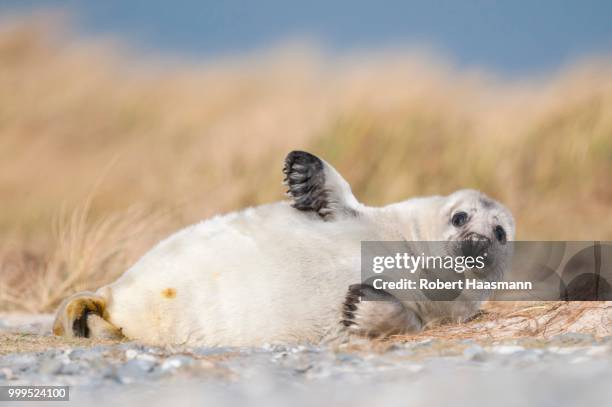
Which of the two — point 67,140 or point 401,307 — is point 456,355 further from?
point 67,140

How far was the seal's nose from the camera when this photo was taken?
184 inches

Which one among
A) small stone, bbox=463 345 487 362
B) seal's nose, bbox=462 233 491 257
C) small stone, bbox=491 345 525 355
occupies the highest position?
seal's nose, bbox=462 233 491 257

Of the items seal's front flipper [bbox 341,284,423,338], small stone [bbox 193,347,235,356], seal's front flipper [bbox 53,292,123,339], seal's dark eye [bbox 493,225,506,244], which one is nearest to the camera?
small stone [bbox 193,347,235,356]

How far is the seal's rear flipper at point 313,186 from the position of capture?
474 cm

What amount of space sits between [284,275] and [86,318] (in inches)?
40.2

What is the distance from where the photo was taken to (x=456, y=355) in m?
3.44

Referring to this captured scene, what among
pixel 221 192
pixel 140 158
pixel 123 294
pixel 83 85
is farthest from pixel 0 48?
pixel 123 294

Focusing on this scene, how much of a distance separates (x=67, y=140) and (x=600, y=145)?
696cm

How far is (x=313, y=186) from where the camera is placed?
15.6ft

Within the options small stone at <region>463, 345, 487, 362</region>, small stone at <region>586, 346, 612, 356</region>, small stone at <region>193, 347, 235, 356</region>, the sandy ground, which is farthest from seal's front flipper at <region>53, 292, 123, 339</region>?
small stone at <region>586, 346, 612, 356</region>

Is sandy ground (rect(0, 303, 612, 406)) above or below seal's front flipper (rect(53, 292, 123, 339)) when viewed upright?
below

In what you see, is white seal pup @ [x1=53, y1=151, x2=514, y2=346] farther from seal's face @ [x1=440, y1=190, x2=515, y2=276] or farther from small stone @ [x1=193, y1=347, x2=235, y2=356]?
small stone @ [x1=193, y1=347, x2=235, y2=356]

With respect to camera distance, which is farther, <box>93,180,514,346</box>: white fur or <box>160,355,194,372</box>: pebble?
<box>93,180,514,346</box>: white fur

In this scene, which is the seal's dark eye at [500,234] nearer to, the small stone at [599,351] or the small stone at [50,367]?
the small stone at [599,351]
